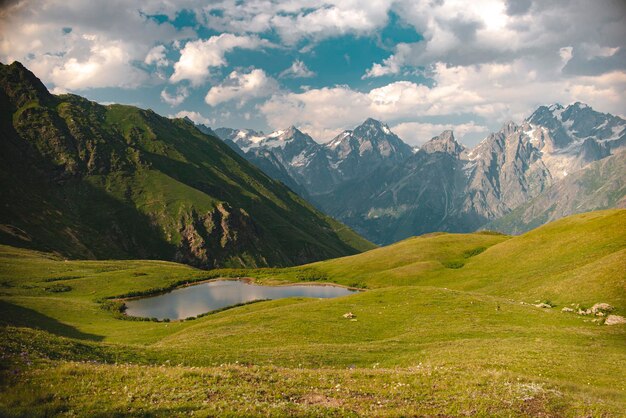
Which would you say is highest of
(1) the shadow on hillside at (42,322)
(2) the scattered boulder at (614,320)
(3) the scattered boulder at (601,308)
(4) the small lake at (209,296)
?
(1) the shadow on hillside at (42,322)

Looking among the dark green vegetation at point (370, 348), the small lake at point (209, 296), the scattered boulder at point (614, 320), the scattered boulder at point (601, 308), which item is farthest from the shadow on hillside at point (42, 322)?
the scattered boulder at point (601, 308)

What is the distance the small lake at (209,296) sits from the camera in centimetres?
9450

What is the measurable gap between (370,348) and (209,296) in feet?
267

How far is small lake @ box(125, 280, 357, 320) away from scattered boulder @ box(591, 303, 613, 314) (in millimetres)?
62135

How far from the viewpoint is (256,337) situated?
48.8m

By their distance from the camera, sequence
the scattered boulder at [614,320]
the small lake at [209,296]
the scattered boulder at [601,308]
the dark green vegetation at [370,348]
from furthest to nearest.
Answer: the small lake at [209,296], the scattered boulder at [601,308], the scattered boulder at [614,320], the dark green vegetation at [370,348]

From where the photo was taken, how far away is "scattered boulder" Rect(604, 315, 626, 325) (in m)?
50.2

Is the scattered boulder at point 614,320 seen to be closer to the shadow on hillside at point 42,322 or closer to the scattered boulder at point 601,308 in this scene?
the scattered boulder at point 601,308

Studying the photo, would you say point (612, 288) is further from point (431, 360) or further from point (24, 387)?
point (24, 387)

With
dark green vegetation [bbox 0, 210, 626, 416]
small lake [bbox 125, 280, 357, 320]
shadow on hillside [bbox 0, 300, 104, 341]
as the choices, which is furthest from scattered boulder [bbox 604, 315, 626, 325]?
shadow on hillside [bbox 0, 300, 104, 341]

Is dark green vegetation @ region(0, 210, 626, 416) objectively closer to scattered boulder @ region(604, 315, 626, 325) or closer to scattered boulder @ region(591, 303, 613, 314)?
scattered boulder @ region(591, 303, 613, 314)

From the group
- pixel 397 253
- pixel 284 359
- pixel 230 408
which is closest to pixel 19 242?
pixel 397 253

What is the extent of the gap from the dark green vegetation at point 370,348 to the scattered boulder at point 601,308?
2.67 ft

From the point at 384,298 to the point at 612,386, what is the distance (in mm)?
42675
